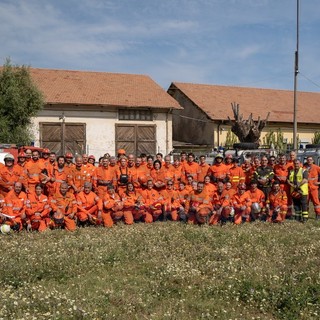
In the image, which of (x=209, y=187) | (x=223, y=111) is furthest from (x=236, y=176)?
(x=223, y=111)

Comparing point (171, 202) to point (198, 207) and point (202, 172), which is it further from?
point (202, 172)

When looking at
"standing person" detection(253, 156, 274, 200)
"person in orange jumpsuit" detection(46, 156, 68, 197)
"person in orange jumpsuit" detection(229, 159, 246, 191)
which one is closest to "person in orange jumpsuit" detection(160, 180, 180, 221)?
"person in orange jumpsuit" detection(229, 159, 246, 191)

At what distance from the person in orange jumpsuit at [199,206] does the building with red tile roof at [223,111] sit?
20559 millimetres

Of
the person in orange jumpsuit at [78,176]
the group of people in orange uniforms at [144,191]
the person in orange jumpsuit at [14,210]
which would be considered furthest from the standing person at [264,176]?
the person in orange jumpsuit at [14,210]

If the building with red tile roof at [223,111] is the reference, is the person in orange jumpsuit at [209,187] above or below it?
below

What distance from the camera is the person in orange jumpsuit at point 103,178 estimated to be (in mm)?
11031

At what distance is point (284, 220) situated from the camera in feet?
37.3

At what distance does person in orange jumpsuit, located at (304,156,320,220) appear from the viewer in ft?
38.6

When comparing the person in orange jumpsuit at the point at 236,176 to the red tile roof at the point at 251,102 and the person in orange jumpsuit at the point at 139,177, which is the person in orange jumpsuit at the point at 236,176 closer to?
the person in orange jumpsuit at the point at 139,177

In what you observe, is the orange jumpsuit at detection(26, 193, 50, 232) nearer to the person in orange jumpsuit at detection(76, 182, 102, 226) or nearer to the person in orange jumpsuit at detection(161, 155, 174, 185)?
the person in orange jumpsuit at detection(76, 182, 102, 226)

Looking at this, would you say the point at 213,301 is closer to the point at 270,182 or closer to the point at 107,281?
the point at 107,281

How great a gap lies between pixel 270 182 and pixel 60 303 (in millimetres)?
7919

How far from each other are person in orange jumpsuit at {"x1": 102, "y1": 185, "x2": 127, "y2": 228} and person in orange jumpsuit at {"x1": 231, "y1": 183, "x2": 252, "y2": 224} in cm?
258

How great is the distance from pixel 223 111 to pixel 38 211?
950 inches
